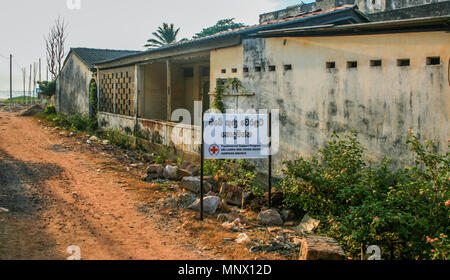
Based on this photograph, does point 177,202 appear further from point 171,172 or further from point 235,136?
point 171,172

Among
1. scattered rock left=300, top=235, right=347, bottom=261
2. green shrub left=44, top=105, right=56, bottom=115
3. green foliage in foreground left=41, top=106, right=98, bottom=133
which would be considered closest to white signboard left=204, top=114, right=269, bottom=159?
scattered rock left=300, top=235, right=347, bottom=261

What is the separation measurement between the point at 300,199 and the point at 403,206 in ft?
5.36

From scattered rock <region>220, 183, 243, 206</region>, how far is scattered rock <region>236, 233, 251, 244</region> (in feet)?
5.29

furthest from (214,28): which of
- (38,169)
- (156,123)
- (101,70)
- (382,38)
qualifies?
(382,38)

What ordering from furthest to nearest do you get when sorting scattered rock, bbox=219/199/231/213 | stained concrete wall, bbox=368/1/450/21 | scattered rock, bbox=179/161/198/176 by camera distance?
stained concrete wall, bbox=368/1/450/21 → scattered rock, bbox=179/161/198/176 → scattered rock, bbox=219/199/231/213

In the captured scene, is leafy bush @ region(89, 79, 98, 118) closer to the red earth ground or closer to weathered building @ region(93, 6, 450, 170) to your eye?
the red earth ground

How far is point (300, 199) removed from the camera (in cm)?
621

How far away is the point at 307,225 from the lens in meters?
5.93

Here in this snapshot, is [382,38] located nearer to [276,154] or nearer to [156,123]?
[276,154]

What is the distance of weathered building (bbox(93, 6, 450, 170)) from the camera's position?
5.62m

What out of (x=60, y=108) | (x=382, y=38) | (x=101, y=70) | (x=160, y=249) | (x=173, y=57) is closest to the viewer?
(x=160, y=249)

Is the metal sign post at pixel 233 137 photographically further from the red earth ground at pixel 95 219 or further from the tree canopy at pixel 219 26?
the tree canopy at pixel 219 26

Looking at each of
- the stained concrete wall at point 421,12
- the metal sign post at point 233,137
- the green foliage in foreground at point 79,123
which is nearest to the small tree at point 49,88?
the green foliage in foreground at point 79,123

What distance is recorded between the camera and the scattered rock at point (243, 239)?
534cm
